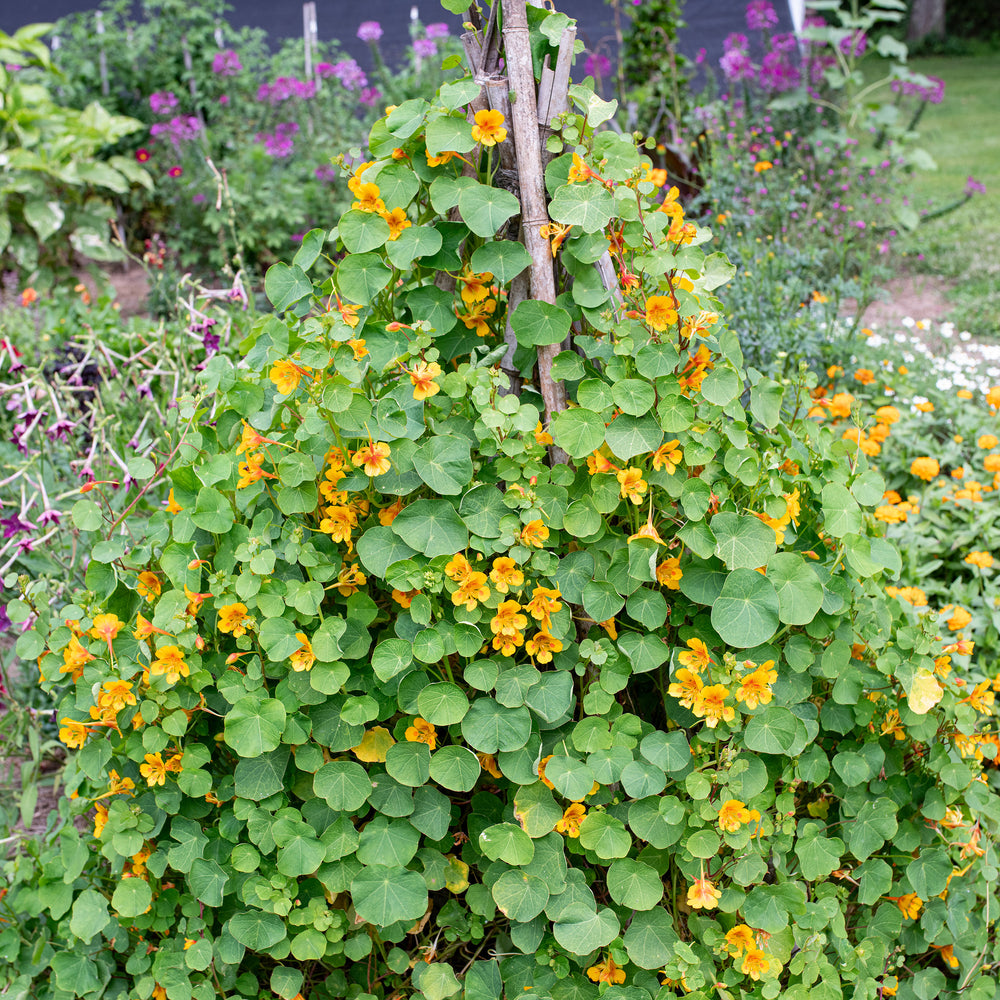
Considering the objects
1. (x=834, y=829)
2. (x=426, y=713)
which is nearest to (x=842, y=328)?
(x=834, y=829)

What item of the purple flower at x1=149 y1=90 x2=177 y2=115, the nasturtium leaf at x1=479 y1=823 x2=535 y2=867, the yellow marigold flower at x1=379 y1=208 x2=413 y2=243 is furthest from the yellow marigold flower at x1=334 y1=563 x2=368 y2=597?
the purple flower at x1=149 y1=90 x2=177 y2=115

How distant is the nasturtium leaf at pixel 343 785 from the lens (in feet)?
4.51

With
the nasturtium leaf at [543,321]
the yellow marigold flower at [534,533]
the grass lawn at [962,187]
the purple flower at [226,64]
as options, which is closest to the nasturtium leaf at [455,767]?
the yellow marigold flower at [534,533]

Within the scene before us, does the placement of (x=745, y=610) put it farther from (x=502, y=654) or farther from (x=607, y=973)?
(x=607, y=973)

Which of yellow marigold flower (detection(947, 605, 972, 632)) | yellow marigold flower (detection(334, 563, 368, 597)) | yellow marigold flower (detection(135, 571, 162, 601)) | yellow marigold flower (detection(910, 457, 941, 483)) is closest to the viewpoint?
yellow marigold flower (detection(334, 563, 368, 597))

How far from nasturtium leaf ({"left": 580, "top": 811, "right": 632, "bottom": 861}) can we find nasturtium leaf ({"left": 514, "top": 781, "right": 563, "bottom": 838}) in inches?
A: 1.9

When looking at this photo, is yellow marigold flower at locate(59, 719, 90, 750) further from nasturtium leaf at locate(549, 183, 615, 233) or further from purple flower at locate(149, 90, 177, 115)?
purple flower at locate(149, 90, 177, 115)

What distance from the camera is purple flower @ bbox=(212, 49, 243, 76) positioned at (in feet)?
18.7

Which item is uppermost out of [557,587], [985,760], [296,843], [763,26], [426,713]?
[763,26]

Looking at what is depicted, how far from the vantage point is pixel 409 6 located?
7.98m

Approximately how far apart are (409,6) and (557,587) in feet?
26.3

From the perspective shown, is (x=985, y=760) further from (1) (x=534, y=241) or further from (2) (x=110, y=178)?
(2) (x=110, y=178)

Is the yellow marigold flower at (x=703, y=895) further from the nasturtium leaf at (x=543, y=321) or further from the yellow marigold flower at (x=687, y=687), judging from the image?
the nasturtium leaf at (x=543, y=321)

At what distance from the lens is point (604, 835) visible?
1.37 meters
